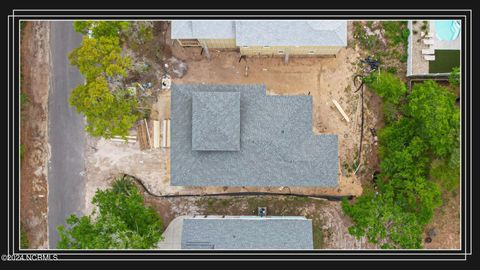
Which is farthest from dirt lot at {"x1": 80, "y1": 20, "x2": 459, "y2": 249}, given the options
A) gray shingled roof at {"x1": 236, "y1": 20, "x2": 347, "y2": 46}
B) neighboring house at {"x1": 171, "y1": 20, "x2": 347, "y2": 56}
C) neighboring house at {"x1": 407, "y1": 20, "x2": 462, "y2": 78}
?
neighboring house at {"x1": 407, "y1": 20, "x2": 462, "y2": 78}

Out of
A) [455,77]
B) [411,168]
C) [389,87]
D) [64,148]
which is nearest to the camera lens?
[411,168]

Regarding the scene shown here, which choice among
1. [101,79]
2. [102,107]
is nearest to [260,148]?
[102,107]

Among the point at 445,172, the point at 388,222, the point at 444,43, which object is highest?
the point at 444,43

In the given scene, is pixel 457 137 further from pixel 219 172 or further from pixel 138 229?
pixel 138 229

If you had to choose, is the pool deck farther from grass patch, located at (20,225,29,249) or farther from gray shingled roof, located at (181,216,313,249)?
grass patch, located at (20,225,29,249)

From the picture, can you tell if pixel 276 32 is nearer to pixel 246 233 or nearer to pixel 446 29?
pixel 446 29

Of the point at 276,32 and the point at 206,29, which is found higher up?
the point at 206,29
